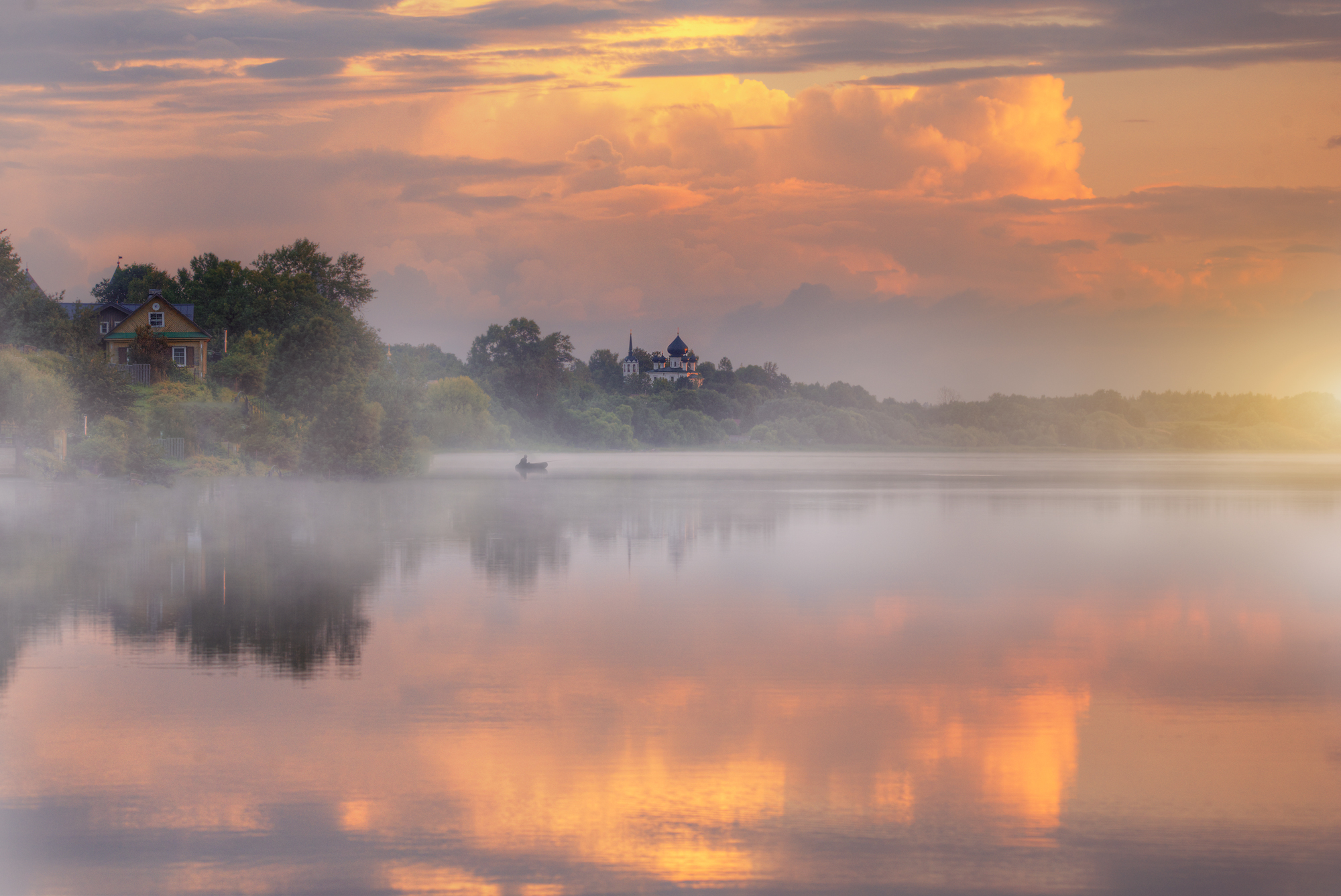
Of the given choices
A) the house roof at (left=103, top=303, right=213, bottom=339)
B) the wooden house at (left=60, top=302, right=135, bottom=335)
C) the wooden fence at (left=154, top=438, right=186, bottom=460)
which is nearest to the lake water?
the wooden fence at (left=154, top=438, right=186, bottom=460)

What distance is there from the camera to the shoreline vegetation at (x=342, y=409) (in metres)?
49.5

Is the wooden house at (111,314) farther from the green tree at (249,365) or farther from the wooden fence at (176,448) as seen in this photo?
the wooden fence at (176,448)

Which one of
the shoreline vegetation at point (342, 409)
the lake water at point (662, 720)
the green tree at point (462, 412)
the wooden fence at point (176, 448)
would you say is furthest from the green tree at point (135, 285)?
the lake water at point (662, 720)

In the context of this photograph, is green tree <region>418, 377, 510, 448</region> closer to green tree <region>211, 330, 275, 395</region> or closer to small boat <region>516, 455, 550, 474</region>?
small boat <region>516, 455, 550, 474</region>

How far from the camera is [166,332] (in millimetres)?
83438

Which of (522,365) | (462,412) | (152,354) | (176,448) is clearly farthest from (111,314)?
(522,365)

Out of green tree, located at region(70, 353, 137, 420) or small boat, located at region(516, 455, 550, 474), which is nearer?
green tree, located at region(70, 353, 137, 420)

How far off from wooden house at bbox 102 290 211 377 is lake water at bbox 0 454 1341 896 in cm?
6185

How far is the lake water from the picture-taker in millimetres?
7418

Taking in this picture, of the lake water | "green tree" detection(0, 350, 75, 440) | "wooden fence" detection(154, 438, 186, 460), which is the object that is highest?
"green tree" detection(0, 350, 75, 440)

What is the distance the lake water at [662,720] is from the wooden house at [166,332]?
6185 centimetres

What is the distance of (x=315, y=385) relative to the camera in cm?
5947

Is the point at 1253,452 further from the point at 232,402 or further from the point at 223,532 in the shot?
the point at 223,532

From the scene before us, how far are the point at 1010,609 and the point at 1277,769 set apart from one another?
8.53m
